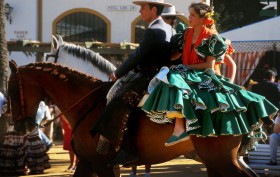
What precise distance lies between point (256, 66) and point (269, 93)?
370 centimetres

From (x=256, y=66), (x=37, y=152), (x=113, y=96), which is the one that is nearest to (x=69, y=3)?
(x=256, y=66)

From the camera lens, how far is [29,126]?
735 centimetres

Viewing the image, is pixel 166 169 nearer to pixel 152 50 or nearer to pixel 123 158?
pixel 123 158

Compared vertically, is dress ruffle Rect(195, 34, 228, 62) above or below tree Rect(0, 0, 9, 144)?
above

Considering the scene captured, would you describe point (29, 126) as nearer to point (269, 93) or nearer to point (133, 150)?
point (133, 150)

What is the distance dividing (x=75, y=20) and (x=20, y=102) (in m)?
19.4

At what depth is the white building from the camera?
84.3ft

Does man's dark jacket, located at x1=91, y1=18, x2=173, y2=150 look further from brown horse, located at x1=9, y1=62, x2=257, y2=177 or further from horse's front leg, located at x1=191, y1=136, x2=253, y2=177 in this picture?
horse's front leg, located at x1=191, y1=136, x2=253, y2=177

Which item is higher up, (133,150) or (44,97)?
(44,97)

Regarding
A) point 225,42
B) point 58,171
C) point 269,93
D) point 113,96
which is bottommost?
point 58,171

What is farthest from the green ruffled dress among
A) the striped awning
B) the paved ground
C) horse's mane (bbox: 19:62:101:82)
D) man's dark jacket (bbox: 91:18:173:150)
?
the striped awning

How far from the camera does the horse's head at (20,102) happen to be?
23.8 ft

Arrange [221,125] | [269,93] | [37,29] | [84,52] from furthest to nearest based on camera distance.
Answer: [37,29]
[269,93]
[84,52]
[221,125]

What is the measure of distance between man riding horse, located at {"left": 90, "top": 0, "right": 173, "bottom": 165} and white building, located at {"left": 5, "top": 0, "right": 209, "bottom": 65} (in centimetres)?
1873
